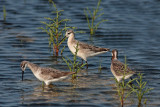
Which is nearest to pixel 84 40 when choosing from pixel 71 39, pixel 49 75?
pixel 71 39

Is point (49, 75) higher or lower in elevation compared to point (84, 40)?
lower

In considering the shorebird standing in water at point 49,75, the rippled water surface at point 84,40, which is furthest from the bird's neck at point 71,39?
the shorebird standing in water at point 49,75

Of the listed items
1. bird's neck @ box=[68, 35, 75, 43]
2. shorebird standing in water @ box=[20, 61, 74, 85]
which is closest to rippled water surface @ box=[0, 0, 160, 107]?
shorebird standing in water @ box=[20, 61, 74, 85]

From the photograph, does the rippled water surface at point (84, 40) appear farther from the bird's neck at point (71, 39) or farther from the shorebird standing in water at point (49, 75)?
the bird's neck at point (71, 39)

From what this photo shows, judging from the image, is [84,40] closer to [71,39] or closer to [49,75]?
[71,39]

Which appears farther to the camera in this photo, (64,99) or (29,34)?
(29,34)

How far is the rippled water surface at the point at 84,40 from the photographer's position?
1337 centimetres

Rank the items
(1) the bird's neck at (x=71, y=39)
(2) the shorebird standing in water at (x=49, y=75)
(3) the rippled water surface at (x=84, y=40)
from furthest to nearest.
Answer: (1) the bird's neck at (x=71, y=39) < (2) the shorebird standing in water at (x=49, y=75) < (3) the rippled water surface at (x=84, y=40)

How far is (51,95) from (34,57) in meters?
4.75

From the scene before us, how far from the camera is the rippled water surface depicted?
43.9 ft

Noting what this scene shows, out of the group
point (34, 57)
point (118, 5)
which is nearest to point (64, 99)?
point (34, 57)

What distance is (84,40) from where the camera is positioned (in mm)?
20688

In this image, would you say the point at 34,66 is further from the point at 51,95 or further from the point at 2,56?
the point at 2,56

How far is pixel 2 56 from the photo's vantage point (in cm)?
1816
